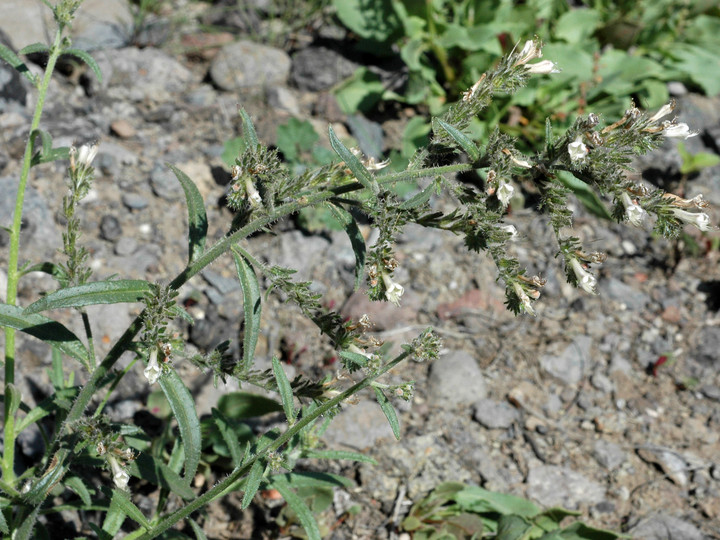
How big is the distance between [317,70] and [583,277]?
449cm

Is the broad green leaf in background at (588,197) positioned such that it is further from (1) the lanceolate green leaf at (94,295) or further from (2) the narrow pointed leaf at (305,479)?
(1) the lanceolate green leaf at (94,295)

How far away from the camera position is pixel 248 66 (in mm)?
6207

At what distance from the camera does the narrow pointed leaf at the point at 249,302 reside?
261cm

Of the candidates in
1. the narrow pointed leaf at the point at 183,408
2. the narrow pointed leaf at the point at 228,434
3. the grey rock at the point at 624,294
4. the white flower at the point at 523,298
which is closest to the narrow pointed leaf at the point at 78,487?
the narrow pointed leaf at the point at 183,408

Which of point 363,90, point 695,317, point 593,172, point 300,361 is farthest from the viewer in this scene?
point 363,90

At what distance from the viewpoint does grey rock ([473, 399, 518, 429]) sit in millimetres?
4422

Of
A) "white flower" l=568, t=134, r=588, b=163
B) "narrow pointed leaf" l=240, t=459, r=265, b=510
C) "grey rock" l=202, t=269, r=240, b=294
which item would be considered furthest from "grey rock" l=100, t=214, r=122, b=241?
"white flower" l=568, t=134, r=588, b=163

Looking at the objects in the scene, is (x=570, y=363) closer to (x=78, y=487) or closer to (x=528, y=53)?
(x=528, y=53)

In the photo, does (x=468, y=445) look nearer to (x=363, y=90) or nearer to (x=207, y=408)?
(x=207, y=408)

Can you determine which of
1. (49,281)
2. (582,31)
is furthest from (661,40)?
(49,281)

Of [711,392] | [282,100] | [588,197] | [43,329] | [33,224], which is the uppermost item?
[43,329]

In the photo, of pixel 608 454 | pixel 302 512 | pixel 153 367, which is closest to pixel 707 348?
pixel 608 454

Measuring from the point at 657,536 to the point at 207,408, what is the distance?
8.24 ft

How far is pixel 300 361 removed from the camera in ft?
14.9
